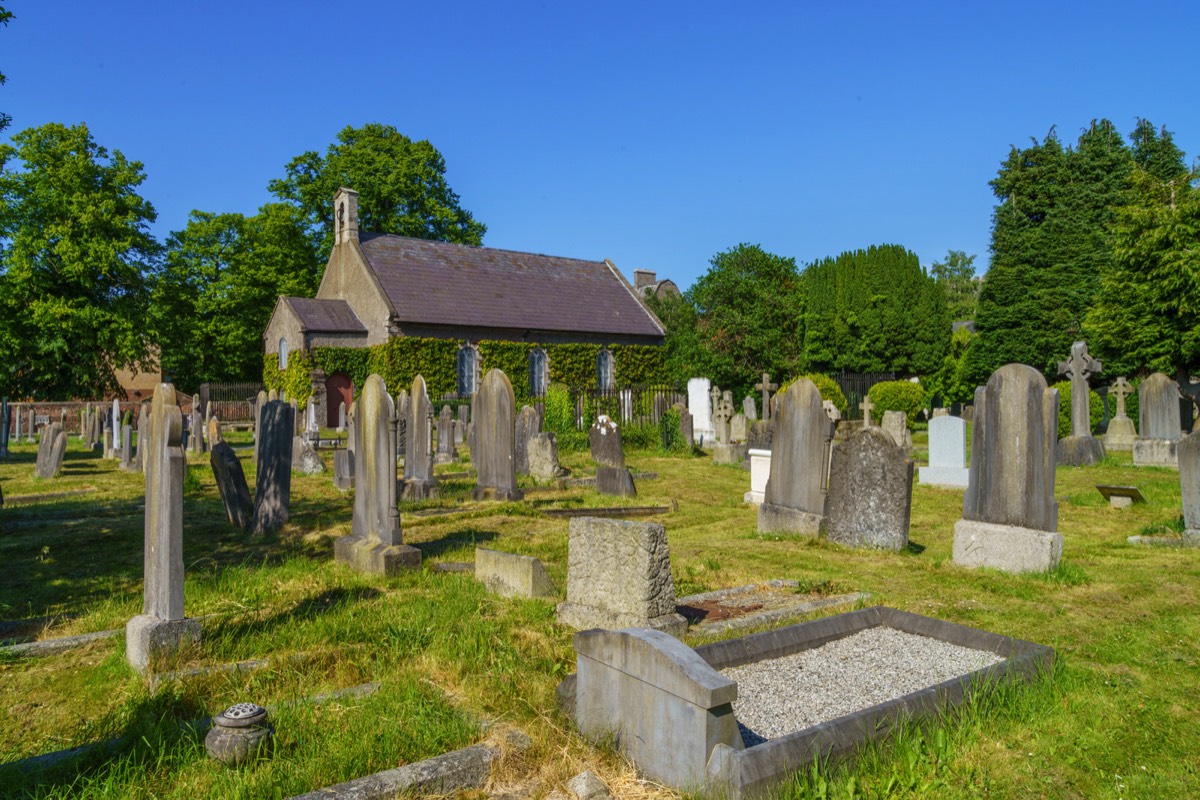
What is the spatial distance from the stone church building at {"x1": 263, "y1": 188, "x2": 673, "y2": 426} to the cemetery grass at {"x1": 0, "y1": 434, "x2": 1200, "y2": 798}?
22.5m

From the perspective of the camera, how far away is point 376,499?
25.3 feet

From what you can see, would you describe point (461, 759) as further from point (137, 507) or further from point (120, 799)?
point (137, 507)

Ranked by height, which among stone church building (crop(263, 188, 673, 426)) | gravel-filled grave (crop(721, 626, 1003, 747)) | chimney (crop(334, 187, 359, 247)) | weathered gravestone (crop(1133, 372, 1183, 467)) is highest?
chimney (crop(334, 187, 359, 247))

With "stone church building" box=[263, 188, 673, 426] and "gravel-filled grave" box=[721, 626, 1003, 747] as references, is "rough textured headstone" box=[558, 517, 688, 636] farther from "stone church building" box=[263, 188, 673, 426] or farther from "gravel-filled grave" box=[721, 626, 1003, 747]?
"stone church building" box=[263, 188, 673, 426]

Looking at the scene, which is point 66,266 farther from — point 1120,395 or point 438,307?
point 1120,395

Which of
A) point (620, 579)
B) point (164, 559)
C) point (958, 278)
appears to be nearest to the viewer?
point (164, 559)

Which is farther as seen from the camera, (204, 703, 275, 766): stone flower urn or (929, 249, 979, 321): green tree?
(929, 249, 979, 321): green tree

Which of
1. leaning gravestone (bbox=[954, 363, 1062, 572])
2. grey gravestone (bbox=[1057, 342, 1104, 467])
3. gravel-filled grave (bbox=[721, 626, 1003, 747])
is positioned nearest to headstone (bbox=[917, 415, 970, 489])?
grey gravestone (bbox=[1057, 342, 1104, 467])

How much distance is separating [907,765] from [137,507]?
11.9 meters

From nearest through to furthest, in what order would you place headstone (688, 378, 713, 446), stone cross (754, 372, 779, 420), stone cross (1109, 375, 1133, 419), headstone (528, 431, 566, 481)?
headstone (528, 431, 566, 481) → stone cross (1109, 375, 1133, 419) → stone cross (754, 372, 779, 420) → headstone (688, 378, 713, 446)

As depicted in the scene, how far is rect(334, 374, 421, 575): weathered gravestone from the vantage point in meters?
7.39

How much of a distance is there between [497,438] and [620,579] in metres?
6.72

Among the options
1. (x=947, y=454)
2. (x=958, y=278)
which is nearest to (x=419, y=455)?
(x=947, y=454)

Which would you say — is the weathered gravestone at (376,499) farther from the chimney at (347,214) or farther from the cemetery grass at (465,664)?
the chimney at (347,214)
